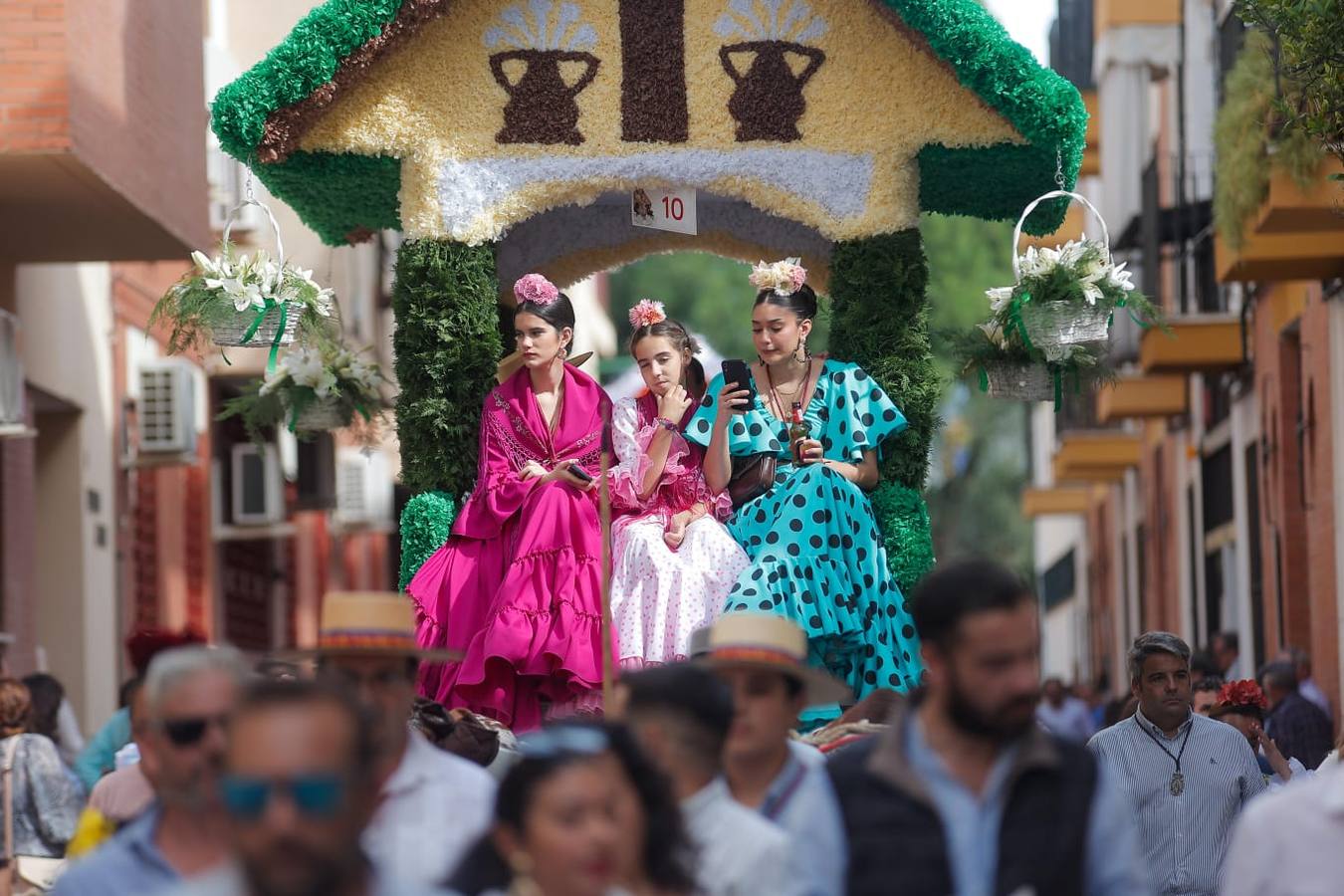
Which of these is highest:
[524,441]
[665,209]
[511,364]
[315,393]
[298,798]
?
[665,209]

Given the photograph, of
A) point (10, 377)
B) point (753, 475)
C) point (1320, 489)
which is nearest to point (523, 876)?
point (753, 475)

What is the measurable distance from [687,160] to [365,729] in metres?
7.47

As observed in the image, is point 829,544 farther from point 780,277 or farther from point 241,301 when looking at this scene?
point 241,301

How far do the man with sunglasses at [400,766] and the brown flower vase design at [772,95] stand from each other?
17.6 ft

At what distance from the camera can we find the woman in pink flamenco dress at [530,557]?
35.5 ft

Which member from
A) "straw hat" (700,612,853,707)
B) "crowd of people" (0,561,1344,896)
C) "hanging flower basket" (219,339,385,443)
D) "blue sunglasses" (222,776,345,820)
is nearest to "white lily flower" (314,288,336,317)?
"hanging flower basket" (219,339,385,443)

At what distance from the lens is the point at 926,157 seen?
12234 mm

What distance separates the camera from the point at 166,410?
69.1 ft

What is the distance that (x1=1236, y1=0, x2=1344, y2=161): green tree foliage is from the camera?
462 inches

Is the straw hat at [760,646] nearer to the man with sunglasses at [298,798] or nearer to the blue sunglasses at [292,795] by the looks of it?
the man with sunglasses at [298,798]

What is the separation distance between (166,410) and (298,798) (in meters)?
16.9

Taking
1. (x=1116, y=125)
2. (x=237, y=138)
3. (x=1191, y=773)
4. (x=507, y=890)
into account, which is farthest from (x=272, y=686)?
(x=1116, y=125)

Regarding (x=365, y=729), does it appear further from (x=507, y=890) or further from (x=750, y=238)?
(x=750, y=238)

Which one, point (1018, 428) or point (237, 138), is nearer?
point (237, 138)
